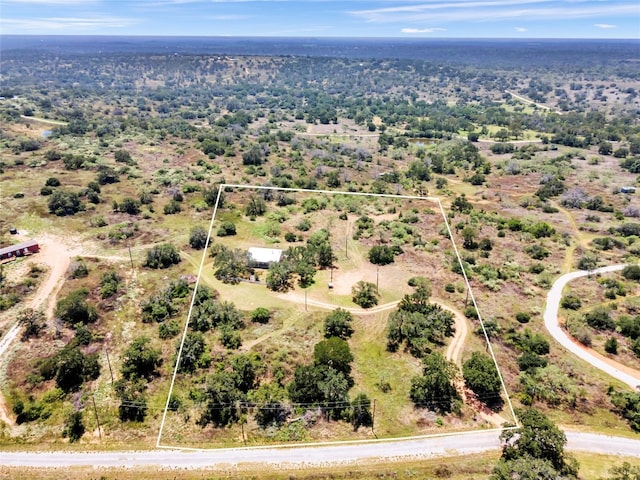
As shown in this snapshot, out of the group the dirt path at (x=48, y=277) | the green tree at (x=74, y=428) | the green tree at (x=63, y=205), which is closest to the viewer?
the green tree at (x=74, y=428)

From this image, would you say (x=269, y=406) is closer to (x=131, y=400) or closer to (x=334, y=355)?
(x=334, y=355)

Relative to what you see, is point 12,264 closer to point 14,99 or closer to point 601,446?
point 601,446


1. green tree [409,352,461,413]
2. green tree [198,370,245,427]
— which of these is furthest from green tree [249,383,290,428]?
green tree [409,352,461,413]

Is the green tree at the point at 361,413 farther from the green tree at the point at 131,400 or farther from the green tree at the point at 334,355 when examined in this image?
the green tree at the point at 131,400

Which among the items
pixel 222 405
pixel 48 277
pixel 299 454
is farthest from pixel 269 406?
pixel 48 277

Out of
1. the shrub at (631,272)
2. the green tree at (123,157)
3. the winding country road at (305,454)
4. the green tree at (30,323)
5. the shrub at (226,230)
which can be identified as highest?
the green tree at (123,157)

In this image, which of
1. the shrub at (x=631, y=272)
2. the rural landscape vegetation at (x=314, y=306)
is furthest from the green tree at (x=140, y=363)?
the shrub at (x=631, y=272)
